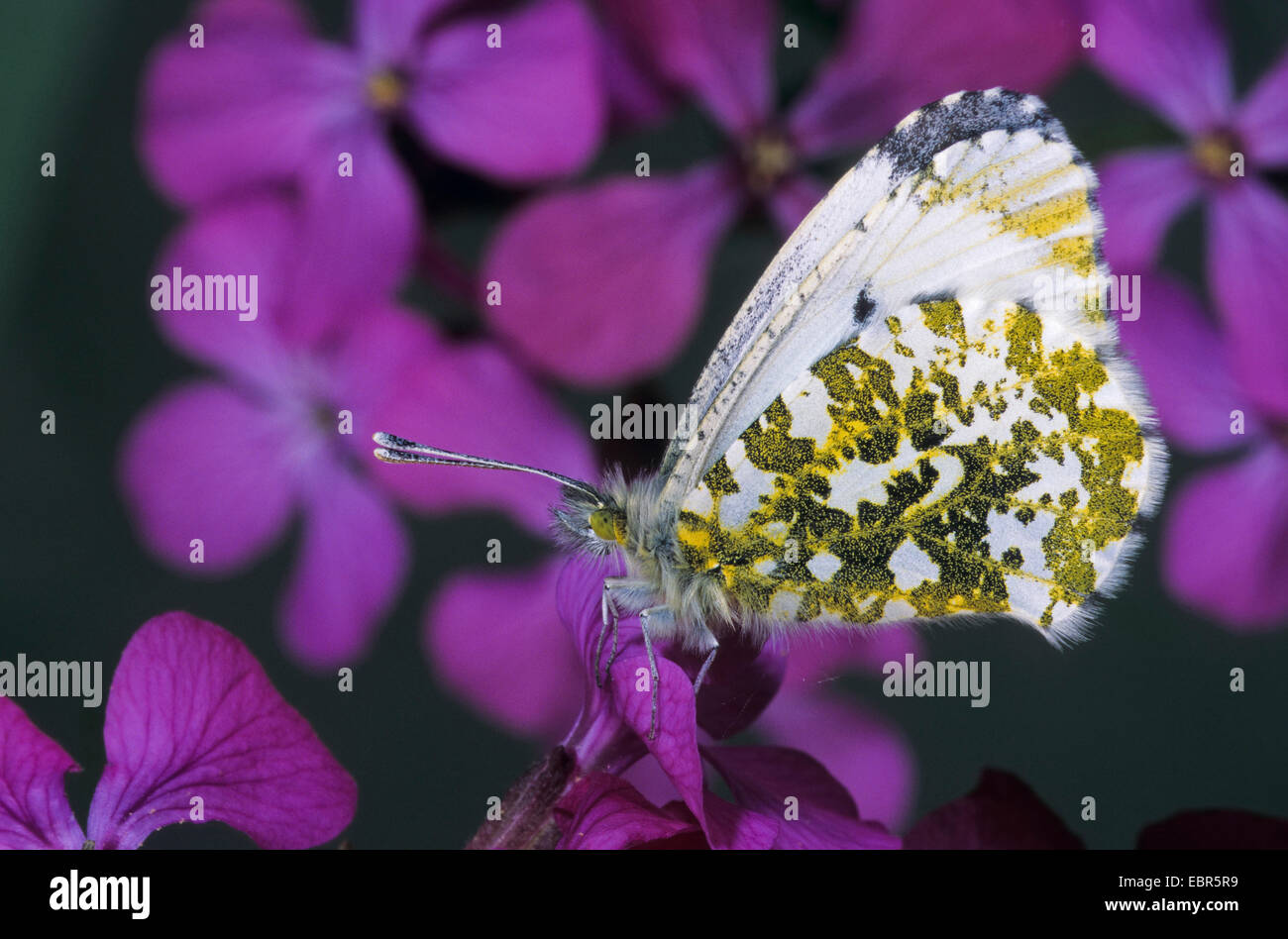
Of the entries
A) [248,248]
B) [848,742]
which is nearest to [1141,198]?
[848,742]

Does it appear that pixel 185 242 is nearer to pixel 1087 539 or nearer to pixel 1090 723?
pixel 1087 539

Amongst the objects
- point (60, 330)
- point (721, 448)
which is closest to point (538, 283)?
point (721, 448)

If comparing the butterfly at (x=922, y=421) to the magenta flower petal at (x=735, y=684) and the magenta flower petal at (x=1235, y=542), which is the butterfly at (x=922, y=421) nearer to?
the magenta flower petal at (x=735, y=684)

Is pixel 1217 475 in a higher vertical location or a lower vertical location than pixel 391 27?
lower

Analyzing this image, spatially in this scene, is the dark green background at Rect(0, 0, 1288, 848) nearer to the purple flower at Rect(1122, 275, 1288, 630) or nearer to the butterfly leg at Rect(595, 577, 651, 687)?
the purple flower at Rect(1122, 275, 1288, 630)

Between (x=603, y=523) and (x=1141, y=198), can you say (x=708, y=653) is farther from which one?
(x=1141, y=198)

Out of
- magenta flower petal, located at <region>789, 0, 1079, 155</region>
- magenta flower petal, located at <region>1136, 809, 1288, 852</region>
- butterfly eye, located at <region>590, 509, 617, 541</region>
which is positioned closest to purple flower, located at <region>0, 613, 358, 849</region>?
butterfly eye, located at <region>590, 509, 617, 541</region>
